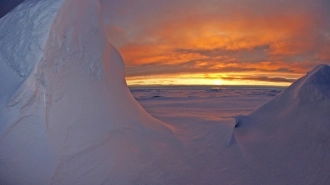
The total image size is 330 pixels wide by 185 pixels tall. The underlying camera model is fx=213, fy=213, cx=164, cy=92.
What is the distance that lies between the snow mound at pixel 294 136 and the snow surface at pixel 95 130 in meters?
0.01

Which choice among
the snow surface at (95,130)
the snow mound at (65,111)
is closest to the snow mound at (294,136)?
the snow surface at (95,130)

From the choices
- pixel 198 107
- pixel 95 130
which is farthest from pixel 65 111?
pixel 198 107

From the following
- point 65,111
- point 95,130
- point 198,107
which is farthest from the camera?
point 198,107

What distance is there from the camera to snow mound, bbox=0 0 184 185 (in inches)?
67.7

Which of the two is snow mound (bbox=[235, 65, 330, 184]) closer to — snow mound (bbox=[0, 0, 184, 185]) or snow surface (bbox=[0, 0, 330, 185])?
snow surface (bbox=[0, 0, 330, 185])

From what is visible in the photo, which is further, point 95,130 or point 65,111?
point 95,130

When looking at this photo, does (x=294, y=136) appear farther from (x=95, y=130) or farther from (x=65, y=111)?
(x=65, y=111)

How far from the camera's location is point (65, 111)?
6.40 feet

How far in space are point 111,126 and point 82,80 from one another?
0.56 meters

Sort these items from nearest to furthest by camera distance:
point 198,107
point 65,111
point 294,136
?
1. point 65,111
2. point 294,136
3. point 198,107

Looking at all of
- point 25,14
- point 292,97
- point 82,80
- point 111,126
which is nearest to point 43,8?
point 25,14

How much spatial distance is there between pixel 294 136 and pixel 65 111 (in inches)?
105

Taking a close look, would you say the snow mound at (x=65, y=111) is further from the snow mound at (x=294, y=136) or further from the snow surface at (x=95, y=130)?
the snow mound at (x=294, y=136)

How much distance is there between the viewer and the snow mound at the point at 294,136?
2197 mm
